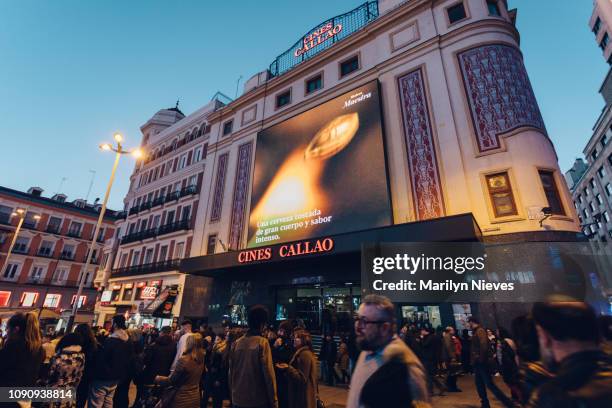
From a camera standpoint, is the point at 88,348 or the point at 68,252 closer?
the point at 88,348

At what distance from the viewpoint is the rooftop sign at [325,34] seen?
19719mm

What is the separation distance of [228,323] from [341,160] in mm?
11223

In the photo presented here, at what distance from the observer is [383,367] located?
197 centimetres

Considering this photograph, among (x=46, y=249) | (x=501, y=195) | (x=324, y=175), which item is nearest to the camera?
(x=501, y=195)

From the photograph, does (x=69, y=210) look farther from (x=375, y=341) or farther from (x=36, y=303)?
(x=375, y=341)

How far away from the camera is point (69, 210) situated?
42000 millimetres

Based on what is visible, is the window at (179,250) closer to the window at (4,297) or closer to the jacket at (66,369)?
the jacket at (66,369)

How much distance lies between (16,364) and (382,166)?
13.4m

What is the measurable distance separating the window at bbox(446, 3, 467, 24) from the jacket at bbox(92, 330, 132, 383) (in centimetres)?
1975

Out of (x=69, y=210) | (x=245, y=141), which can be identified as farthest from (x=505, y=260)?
(x=69, y=210)

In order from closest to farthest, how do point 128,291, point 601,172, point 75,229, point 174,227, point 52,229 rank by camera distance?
point 174,227 < point 128,291 < point 52,229 < point 75,229 < point 601,172

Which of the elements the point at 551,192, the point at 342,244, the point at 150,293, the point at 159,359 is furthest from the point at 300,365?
the point at 150,293

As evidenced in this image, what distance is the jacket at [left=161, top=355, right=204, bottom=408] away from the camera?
14.1 feet

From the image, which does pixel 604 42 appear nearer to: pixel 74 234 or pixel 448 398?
pixel 448 398
